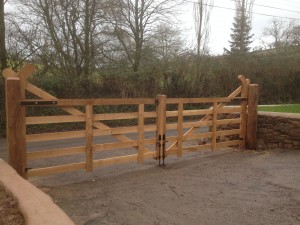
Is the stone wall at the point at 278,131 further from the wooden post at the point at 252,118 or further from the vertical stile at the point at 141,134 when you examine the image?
the vertical stile at the point at 141,134

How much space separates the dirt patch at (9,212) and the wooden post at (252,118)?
7000 mm

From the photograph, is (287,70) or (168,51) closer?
(168,51)

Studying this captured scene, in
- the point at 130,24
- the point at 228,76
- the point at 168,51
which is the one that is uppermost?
the point at 130,24

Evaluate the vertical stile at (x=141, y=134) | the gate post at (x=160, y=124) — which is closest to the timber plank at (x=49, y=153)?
the vertical stile at (x=141, y=134)

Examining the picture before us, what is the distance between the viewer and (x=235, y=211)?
446 centimetres

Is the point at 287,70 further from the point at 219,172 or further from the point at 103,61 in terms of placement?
the point at 219,172

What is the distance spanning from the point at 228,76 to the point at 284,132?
1169 cm

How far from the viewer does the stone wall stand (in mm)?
8781

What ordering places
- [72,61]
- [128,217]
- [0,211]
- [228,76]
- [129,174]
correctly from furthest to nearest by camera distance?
[228,76] → [72,61] → [129,174] → [128,217] → [0,211]

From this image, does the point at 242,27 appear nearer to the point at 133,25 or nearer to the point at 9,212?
the point at 133,25

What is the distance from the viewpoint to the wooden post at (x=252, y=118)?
348 inches

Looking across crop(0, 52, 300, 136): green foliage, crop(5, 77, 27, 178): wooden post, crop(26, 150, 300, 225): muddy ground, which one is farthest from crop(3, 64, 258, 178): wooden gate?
crop(0, 52, 300, 136): green foliage

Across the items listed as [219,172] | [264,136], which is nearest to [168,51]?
[264,136]

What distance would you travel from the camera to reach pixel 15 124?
16.6 feet
